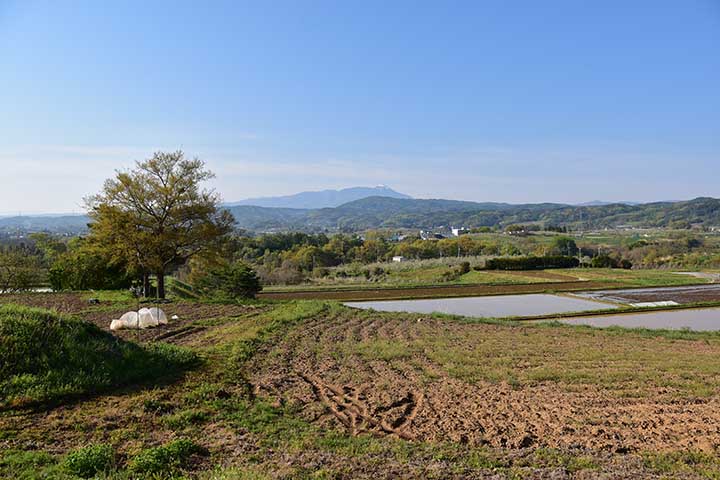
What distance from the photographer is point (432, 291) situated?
36062mm

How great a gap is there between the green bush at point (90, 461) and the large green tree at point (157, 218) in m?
21.1

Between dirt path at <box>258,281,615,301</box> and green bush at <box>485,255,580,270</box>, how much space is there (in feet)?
46.5

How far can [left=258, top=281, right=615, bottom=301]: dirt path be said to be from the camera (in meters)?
33.0

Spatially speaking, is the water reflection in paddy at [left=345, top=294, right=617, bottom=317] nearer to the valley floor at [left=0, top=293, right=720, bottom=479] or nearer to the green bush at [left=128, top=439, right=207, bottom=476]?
the valley floor at [left=0, top=293, right=720, bottom=479]

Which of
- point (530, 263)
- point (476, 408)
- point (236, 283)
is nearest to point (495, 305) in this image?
point (236, 283)

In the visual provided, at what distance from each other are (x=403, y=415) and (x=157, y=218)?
73.6ft

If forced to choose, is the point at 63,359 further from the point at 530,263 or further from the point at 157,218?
the point at 530,263

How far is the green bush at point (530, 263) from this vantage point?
181 feet

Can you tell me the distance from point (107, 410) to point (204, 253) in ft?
66.8

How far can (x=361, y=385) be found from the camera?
8844 millimetres

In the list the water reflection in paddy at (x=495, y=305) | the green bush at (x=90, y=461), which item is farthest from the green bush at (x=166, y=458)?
the water reflection in paddy at (x=495, y=305)

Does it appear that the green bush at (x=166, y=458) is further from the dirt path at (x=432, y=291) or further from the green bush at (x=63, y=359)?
the dirt path at (x=432, y=291)

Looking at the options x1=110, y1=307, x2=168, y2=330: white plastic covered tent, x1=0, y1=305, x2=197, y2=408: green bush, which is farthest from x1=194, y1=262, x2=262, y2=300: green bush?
x1=0, y1=305, x2=197, y2=408: green bush

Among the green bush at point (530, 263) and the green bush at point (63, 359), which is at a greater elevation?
the green bush at point (63, 359)
